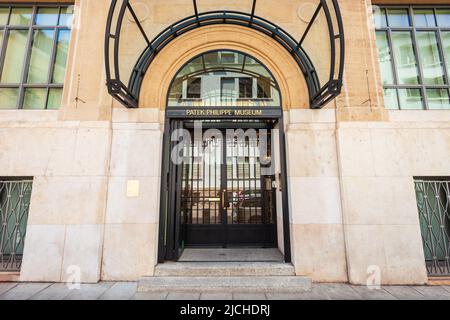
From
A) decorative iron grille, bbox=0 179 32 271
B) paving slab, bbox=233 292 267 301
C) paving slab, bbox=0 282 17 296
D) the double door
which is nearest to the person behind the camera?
paving slab, bbox=233 292 267 301

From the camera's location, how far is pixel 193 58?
5.46 meters

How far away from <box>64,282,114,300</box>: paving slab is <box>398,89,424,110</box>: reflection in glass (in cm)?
786

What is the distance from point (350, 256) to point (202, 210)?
3819mm

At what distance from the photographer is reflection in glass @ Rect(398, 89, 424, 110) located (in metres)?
5.46

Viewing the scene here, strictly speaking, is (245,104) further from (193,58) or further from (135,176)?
(135,176)

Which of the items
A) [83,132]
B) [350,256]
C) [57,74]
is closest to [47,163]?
[83,132]

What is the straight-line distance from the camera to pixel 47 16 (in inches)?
233

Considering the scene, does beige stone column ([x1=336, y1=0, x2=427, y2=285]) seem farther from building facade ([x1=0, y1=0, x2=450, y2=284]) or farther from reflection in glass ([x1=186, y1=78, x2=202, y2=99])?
reflection in glass ([x1=186, y1=78, x2=202, y2=99])

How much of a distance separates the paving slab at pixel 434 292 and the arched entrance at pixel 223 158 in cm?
244

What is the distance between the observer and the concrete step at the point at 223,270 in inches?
174

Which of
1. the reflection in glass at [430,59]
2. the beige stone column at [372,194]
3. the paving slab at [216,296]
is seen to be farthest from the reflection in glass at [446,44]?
the paving slab at [216,296]

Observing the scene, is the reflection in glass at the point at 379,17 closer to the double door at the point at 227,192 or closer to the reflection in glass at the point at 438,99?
the reflection in glass at the point at 438,99

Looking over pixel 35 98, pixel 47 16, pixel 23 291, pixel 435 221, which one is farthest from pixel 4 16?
pixel 435 221

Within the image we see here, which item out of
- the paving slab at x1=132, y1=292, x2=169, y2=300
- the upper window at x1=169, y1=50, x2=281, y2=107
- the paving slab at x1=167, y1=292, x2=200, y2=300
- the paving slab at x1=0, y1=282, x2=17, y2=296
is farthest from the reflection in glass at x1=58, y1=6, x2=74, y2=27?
the paving slab at x1=167, y1=292, x2=200, y2=300
